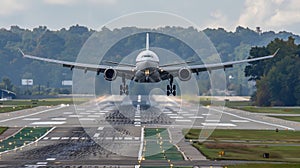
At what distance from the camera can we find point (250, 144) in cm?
6781

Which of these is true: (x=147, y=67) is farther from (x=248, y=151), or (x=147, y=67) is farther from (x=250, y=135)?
(x=248, y=151)

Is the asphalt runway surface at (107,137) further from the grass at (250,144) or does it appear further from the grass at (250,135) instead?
the grass at (250,135)

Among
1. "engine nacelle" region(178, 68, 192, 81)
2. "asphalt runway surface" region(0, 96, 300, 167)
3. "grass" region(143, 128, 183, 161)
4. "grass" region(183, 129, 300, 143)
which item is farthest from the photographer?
"engine nacelle" region(178, 68, 192, 81)

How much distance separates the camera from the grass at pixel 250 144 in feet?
189

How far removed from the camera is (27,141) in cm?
7006

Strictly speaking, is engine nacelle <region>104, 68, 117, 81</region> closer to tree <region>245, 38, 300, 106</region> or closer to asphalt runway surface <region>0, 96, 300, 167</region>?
asphalt runway surface <region>0, 96, 300, 167</region>

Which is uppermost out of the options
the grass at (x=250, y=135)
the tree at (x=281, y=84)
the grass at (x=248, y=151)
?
the tree at (x=281, y=84)

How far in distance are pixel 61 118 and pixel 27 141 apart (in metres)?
37.6

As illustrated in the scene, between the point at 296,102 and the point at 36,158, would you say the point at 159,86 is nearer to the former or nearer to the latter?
the point at 296,102

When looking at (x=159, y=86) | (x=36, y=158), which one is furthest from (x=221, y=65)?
(x=159, y=86)

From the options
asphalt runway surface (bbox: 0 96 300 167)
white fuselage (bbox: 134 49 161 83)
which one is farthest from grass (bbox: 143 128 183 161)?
white fuselage (bbox: 134 49 161 83)

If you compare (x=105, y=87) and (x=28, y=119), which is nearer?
(x=28, y=119)

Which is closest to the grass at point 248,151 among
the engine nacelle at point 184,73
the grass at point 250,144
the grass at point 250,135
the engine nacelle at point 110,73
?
the grass at point 250,144

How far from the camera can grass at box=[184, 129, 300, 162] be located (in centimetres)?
5759
